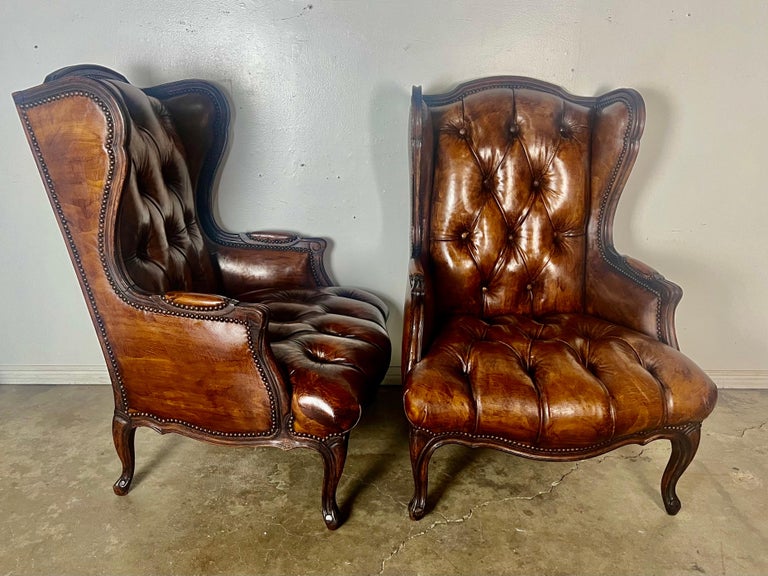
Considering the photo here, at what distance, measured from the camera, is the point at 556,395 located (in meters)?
1.08

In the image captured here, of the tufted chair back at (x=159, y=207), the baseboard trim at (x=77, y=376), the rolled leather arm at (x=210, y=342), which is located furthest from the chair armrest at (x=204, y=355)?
the baseboard trim at (x=77, y=376)

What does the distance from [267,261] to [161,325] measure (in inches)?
24.0

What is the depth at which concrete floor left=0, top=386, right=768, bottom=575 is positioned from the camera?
1.14 meters

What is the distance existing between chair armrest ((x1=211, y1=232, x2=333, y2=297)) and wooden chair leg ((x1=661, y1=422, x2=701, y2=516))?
1165 mm

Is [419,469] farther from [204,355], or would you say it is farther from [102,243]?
[102,243]

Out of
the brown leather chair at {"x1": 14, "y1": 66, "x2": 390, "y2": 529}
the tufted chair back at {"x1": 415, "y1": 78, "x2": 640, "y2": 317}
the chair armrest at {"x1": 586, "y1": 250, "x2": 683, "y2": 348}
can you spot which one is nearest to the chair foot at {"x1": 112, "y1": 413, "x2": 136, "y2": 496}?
the brown leather chair at {"x1": 14, "y1": 66, "x2": 390, "y2": 529}

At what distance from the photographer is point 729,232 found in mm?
1812

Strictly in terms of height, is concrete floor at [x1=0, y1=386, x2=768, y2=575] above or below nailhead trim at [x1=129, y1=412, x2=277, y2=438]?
below

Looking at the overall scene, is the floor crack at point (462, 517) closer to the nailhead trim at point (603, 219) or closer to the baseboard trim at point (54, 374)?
the nailhead trim at point (603, 219)

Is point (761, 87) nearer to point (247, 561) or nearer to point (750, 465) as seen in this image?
point (750, 465)

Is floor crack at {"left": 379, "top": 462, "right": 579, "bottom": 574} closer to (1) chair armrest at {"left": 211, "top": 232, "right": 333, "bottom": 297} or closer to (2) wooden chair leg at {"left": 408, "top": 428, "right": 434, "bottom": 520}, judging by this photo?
(2) wooden chair leg at {"left": 408, "top": 428, "right": 434, "bottom": 520}

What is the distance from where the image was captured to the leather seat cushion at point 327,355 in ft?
3.60

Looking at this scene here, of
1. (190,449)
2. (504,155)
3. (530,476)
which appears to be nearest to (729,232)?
(504,155)

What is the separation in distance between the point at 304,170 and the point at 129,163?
0.75m
